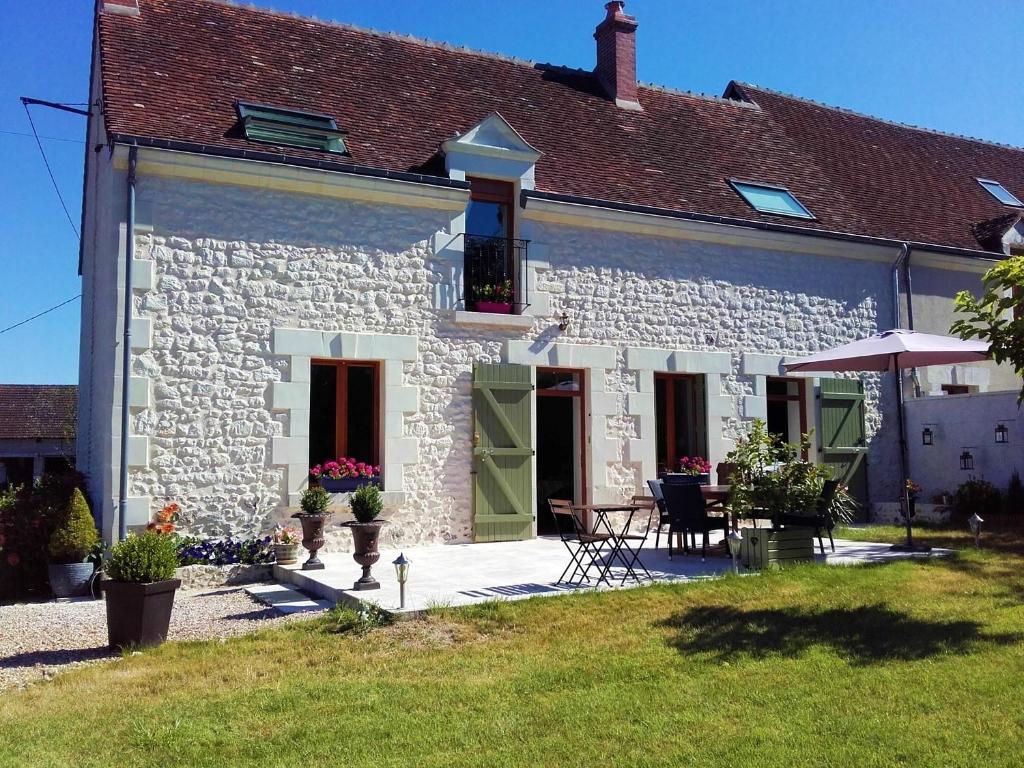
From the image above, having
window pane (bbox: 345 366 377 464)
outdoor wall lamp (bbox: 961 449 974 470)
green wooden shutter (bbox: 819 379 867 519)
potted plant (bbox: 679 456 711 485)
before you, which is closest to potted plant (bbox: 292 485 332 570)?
window pane (bbox: 345 366 377 464)

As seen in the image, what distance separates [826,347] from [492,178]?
537 centimetres

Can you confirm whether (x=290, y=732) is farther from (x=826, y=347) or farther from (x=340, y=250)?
(x=826, y=347)

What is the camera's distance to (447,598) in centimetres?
635

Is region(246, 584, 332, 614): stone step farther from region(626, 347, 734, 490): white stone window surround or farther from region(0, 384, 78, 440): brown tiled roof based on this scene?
region(0, 384, 78, 440): brown tiled roof

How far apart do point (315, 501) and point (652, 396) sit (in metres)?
4.52

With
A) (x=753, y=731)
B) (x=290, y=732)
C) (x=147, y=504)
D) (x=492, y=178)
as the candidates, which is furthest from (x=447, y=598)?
(x=492, y=178)

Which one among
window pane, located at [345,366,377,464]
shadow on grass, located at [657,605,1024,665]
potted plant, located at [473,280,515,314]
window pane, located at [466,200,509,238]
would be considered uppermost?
window pane, located at [466,200,509,238]

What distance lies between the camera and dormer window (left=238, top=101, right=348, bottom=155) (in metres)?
9.51

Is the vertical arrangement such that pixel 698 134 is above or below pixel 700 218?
above

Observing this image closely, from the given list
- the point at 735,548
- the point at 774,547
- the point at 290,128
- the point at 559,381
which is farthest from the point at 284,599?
the point at 290,128

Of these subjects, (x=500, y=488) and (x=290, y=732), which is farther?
(x=500, y=488)

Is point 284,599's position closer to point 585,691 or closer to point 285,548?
point 285,548

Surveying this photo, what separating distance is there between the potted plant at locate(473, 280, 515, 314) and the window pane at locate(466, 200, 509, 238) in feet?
2.17

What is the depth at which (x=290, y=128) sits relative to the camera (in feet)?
32.0
